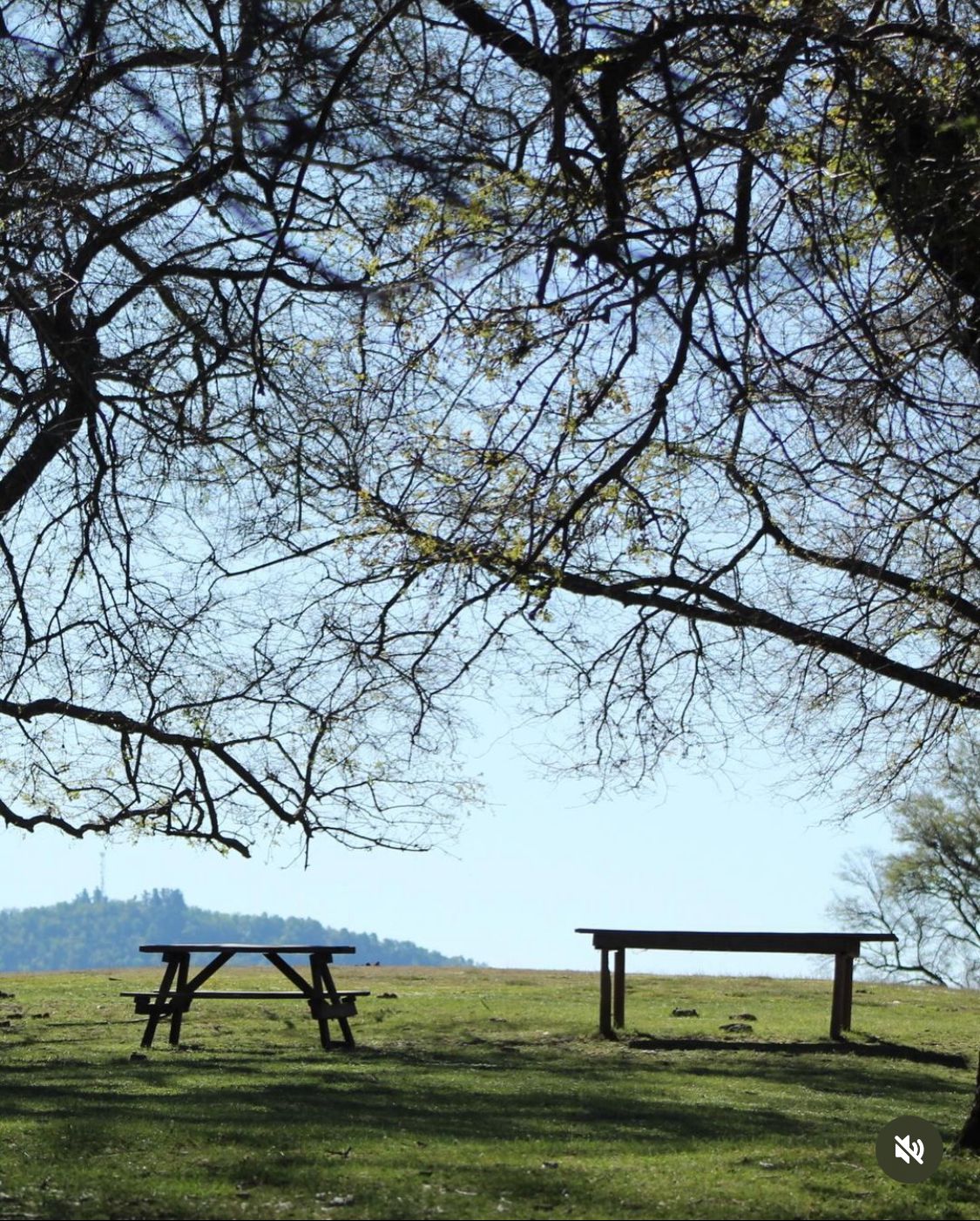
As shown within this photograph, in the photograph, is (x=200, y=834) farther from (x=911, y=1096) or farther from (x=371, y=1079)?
(x=911, y=1096)

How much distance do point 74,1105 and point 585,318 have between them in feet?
16.7

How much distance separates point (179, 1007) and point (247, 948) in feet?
2.50

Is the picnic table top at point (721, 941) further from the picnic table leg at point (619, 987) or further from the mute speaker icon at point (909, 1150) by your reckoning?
the mute speaker icon at point (909, 1150)

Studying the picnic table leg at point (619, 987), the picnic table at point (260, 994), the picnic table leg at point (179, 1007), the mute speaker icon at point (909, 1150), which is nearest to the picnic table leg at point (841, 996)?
the picnic table leg at point (619, 987)

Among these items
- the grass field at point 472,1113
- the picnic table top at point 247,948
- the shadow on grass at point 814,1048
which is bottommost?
the grass field at point 472,1113

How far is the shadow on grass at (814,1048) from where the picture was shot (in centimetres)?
1309

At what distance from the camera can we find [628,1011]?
16.8 meters

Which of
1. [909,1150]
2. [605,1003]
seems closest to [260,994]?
[605,1003]

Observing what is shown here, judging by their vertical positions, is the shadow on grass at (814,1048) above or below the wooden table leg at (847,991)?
below

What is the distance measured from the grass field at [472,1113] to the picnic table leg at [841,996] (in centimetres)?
26

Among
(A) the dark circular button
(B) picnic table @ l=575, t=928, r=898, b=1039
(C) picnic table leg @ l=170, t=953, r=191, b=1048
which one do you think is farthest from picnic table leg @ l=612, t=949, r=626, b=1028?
(A) the dark circular button

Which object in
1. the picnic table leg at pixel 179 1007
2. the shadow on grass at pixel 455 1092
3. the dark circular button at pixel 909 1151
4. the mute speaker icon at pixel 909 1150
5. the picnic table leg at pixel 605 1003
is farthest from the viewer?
the picnic table leg at pixel 605 1003

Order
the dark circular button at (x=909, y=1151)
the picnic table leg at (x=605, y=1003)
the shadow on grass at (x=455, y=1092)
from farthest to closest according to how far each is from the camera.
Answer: the picnic table leg at (x=605, y=1003)
the shadow on grass at (x=455, y=1092)
the dark circular button at (x=909, y=1151)

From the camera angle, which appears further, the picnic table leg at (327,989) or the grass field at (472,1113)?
the picnic table leg at (327,989)
